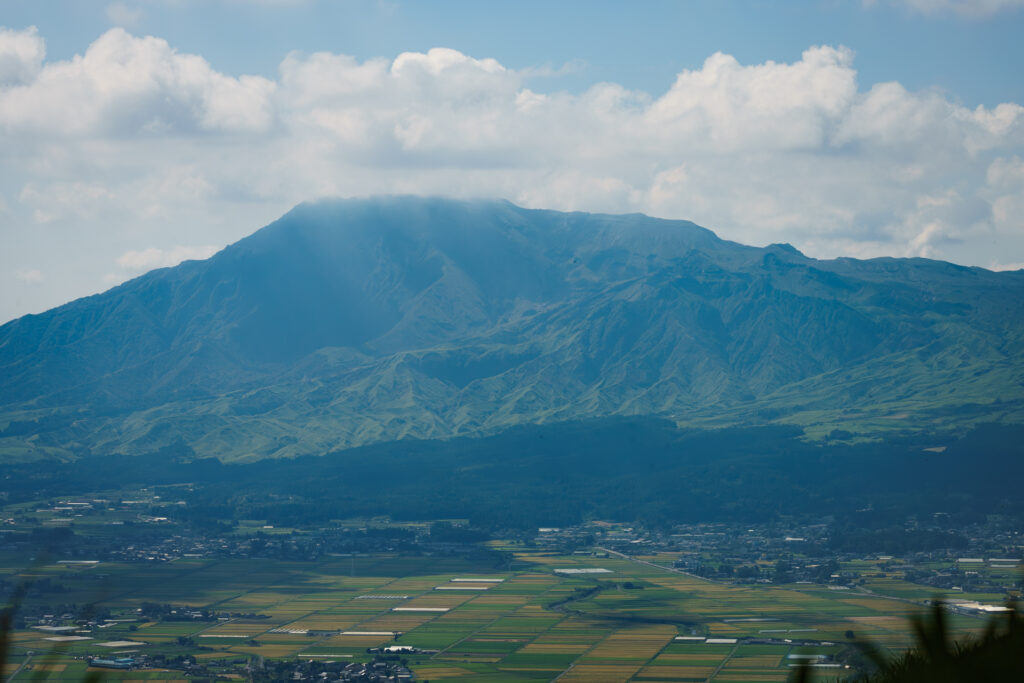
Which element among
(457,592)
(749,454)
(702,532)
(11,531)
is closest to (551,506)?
(702,532)

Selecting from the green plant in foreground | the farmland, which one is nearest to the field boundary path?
the farmland

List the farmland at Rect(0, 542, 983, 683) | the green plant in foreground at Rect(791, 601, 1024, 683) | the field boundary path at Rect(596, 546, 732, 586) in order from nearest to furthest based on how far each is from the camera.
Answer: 1. the green plant in foreground at Rect(791, 601, 1024, 683)
2. the farmland at Rect(0, 542, 983, 683)
3. the field boundary path at Rect(596, 546, 732, 586)

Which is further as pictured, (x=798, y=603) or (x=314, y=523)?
(x=314, y=523)

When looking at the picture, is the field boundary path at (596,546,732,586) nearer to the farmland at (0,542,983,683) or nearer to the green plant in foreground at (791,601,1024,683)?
the farmland at (0,542,983,683)

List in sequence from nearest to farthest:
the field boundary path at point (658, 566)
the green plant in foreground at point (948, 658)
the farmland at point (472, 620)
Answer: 1. the green plant in foreground at point (948, 658)
2. the farmland at point (472, 620)
3. the field boundary path at point (658, 566)

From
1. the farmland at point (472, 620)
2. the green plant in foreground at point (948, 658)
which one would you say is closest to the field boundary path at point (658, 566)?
the farmland at point (472, 620)

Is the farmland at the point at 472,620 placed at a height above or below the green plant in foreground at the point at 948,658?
below

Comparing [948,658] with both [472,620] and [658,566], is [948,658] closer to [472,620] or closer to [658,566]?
[472,620]

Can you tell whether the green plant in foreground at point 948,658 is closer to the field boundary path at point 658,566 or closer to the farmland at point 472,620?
the farmland at point 472,620

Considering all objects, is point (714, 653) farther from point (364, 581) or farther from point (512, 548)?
point (512, 548)
